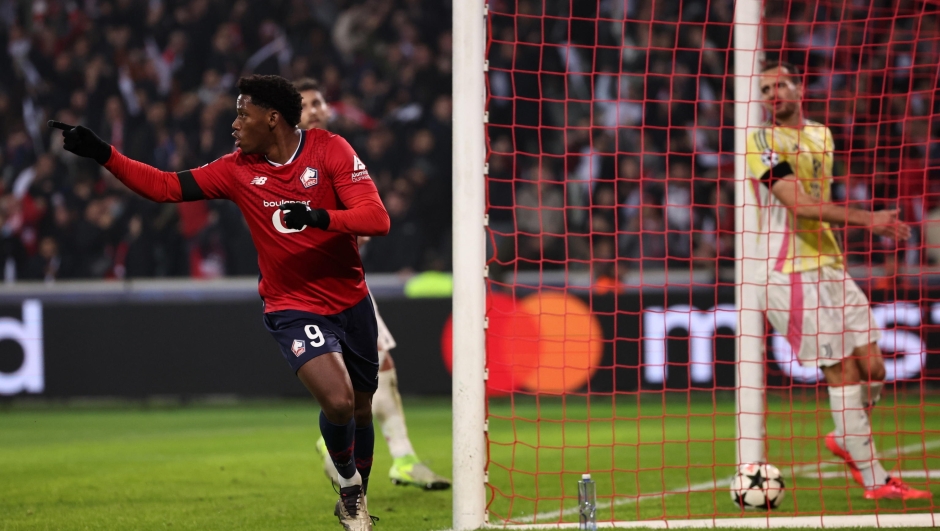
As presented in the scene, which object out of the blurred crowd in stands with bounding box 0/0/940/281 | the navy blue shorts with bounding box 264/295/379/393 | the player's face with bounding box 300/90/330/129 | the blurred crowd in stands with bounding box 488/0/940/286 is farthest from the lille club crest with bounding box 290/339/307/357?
the blurred crowd in stands with bounding box 488/0/940/286

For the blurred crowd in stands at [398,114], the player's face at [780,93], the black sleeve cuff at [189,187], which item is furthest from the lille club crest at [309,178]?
the blurred crowd in stands at [398,114]

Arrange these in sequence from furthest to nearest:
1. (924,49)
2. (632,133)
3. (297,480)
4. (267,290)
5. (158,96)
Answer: (158,96)
(632,133)
(924,49)
(297,480)
(267,290)

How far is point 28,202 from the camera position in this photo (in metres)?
13.8

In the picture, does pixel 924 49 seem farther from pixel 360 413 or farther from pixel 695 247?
pixel 360 413

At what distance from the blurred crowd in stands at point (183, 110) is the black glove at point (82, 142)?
8016mm

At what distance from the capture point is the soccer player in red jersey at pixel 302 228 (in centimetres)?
450

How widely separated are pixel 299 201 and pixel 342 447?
108cm

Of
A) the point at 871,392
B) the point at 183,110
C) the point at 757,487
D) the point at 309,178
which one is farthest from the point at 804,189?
the point at 183,110

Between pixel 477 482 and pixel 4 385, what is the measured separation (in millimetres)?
8144

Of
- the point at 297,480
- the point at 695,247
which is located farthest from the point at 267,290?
the point at 695,247

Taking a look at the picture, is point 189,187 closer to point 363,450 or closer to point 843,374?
point 363,450

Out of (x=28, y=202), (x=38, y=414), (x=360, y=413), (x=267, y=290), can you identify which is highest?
(x=28, y=202)

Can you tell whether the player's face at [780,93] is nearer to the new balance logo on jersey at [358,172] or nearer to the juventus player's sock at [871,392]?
the juventus player's sock at [871,392]

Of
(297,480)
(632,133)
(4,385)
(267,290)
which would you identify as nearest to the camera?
(267,290)
